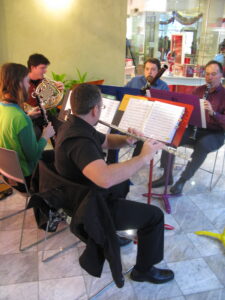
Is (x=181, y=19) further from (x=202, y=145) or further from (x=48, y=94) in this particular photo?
(x=48, y=94)

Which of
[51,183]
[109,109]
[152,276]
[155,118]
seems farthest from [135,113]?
[152,276]

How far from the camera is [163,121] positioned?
196 centimetres

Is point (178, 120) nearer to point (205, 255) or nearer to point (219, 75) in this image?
point (205, 255)

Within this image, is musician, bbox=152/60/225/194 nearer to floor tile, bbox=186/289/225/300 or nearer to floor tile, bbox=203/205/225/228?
floor tile, bbox=203/205/225/228

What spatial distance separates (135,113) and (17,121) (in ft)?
2.79

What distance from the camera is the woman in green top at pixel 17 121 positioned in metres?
1.76

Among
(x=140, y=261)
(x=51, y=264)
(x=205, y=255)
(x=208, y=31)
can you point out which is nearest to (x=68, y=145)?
(x=140, y=261)

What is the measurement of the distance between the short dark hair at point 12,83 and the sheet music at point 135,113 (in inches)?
30.3

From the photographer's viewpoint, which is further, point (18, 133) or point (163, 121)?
point (163, 121)

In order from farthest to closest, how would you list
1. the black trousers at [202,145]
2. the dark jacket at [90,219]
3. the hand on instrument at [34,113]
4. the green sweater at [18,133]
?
the black trousers at [202,145]
the hand on instrument at [34,113]
the green sweater at [18,133]
the dark jacket at [90,219]

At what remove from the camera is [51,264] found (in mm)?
1768

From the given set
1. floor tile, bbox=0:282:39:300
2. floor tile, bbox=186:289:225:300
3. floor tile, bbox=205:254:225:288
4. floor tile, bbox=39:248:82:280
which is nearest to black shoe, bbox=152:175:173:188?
floor tile, bbox=205:254:225:288

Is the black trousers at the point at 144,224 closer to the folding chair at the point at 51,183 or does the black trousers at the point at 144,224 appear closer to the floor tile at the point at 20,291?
the folding chair at the point at 51,183

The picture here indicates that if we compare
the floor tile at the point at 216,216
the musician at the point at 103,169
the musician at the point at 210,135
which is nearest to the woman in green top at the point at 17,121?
the musician at the point at 103,169
